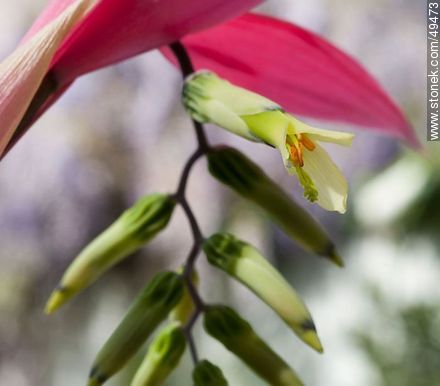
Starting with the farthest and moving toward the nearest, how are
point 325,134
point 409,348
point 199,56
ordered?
point 409,348, point 199,56, point 325,134

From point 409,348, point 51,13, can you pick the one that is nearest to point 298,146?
point 51,13

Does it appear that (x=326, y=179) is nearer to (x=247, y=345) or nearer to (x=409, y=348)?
(x=247, y=345)

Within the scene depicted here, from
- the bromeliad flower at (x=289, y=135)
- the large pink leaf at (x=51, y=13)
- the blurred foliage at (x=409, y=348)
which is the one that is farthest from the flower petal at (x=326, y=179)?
the blurred foliage at (x=409, y=348)

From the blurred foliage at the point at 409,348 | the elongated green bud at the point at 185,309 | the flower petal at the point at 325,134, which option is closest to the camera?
the flower petal at the point at 325,134

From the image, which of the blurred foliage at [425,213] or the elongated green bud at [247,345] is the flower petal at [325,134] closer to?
the elongated green bud at [247,345]

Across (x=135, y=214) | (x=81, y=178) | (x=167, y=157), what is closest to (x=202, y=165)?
(x=167, y=157)

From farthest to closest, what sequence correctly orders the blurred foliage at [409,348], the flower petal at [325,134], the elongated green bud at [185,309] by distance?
the blurred foliage at [409,348]
the elongated green bud at [185,309]
the flower petal at [325,134]
